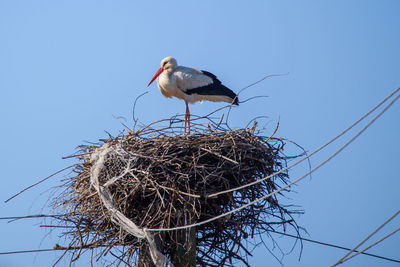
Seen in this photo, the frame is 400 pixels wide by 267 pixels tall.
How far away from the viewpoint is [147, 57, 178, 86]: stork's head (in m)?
8.13

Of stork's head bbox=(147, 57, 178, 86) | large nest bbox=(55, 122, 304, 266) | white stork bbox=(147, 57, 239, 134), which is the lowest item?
large nest bbox=(55, 122, 304, 266)

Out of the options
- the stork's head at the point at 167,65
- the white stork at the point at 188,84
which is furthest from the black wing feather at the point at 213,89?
the stork's head at the point at 167,65

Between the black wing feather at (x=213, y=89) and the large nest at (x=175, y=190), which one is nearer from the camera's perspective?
the large nest at (x=175, y=190)

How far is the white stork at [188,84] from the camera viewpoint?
7.97 metres

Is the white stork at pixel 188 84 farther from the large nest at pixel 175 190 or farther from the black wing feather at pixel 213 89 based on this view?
the large nest at pixel 175 190

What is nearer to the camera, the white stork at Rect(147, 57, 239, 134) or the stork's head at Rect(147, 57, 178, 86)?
the white stork at Rect(147, 57, 239, 134)

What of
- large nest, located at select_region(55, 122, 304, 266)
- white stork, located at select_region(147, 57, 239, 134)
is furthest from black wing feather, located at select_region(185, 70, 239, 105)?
large nest, located at select_region(55, 122, 304, 266)

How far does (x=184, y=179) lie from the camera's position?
484 centimetres

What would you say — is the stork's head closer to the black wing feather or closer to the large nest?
the black wing feather

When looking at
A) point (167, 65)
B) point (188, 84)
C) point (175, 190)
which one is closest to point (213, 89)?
point (188, 84)

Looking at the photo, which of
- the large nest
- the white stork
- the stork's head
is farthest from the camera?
the stork's head

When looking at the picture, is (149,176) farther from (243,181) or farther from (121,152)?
(243,181)

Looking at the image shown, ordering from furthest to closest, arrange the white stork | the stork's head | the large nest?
the stork's head, the white stork, the large nest

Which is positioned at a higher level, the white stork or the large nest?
the white stork
